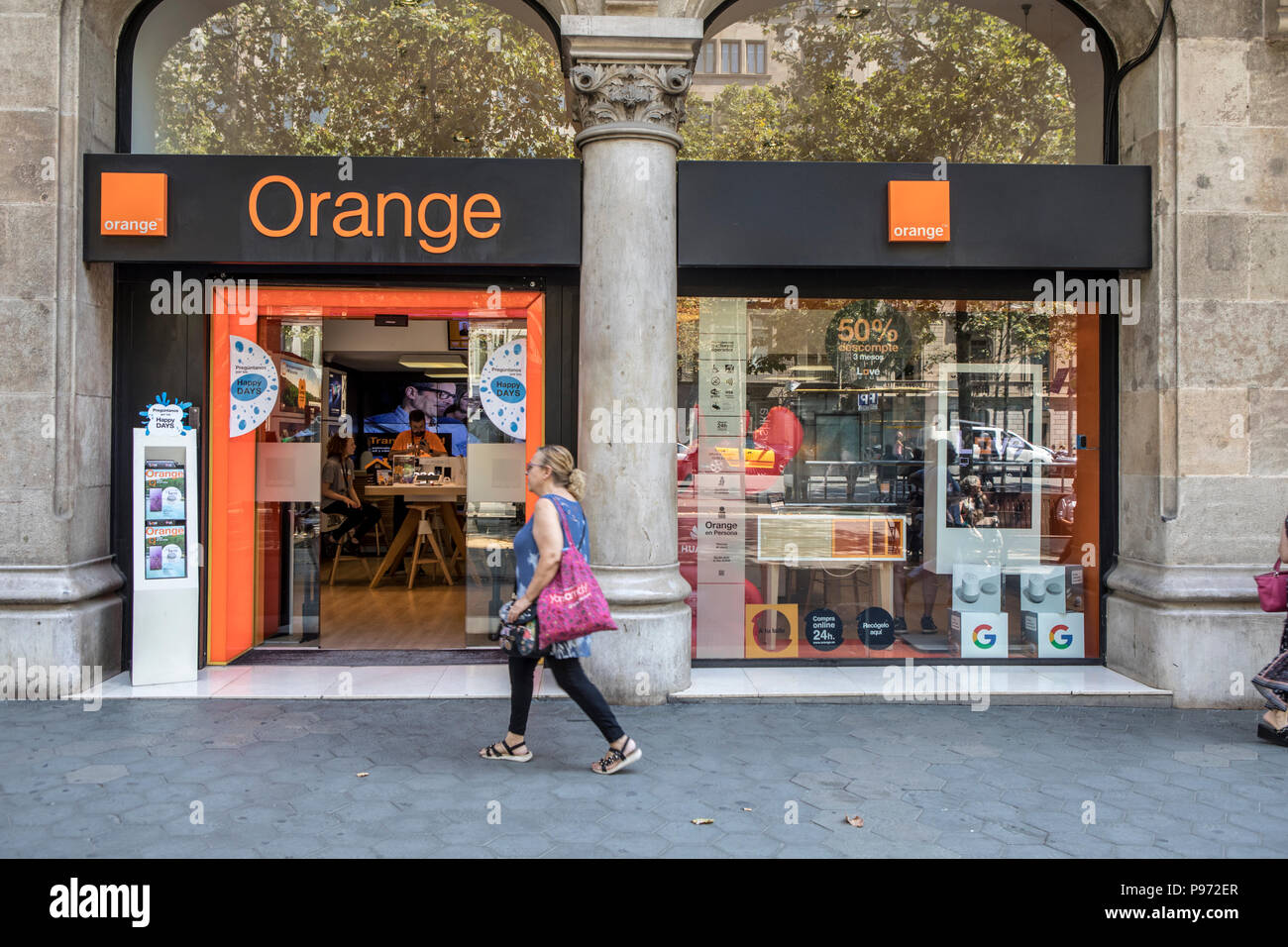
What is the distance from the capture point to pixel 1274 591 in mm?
5672

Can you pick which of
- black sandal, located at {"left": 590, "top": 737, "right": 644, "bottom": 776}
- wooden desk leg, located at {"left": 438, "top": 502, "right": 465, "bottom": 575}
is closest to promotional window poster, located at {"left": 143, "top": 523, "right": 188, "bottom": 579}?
black sandal, located at {"left": 590, "top": 737, "right": 644, "bottom": 776}

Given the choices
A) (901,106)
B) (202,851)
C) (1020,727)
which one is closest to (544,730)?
(202,851)

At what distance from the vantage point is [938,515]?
7.73 m

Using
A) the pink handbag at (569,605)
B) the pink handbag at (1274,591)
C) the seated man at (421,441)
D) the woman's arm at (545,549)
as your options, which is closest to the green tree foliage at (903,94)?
the pink handbag at (1274,591)

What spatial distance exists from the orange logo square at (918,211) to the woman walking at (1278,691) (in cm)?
290

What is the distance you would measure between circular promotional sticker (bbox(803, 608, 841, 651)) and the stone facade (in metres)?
1.44

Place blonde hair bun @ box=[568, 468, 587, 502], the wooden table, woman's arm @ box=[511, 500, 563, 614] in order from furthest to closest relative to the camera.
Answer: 1. the wooden table
2. blonde hair bun @ box=[568, 468, 587, 502]
3. woman's arm @ box=[511, 500, 563, 614]

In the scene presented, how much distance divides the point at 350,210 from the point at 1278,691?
671cm

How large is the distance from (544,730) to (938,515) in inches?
149

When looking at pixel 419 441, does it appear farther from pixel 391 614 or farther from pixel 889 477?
pixel 889 477

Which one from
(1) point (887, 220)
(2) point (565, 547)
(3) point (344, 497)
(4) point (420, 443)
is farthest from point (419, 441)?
(2) point (565, 547)

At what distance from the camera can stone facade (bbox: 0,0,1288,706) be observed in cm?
646

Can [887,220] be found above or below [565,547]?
above

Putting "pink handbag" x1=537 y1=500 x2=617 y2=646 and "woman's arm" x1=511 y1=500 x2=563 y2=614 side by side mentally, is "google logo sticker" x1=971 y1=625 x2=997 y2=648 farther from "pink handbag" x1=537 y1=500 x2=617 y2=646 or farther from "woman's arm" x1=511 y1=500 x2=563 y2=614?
"woman's arm" x1=511 y1=500 x2=563 y2=614
